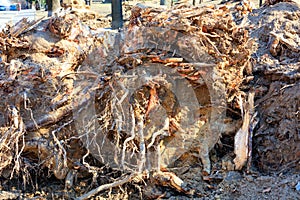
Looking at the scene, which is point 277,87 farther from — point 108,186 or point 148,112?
point 108,186

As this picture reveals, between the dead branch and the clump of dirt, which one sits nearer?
the dead branch

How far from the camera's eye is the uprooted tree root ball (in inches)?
112

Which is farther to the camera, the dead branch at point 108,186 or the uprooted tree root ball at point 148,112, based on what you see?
the uprooted tree root ball at point 148,112

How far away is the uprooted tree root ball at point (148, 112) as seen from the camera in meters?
2.84

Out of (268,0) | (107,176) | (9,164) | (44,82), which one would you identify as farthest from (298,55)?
(9,164)

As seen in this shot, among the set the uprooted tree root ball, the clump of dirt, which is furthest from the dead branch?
the clump of dirt

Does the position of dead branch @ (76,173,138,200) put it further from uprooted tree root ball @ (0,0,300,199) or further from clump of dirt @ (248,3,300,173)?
clump of dirt @ (248,3,300,173)

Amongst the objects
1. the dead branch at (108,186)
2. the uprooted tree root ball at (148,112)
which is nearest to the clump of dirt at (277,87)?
the uprooted tree root ball at (148,112)

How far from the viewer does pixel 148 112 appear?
2998mm

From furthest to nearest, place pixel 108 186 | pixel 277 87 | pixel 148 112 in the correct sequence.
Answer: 1. pixel 277 87
2. pixel 148 112
3. pixel 108 186

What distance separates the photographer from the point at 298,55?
335 centimetres

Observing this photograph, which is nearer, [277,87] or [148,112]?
[148,112]

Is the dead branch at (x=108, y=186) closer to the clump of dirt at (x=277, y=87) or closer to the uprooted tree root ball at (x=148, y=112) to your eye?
the uprooted tree root ball at (x=148, y=112)

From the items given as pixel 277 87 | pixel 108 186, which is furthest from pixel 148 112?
pixel 277 87
